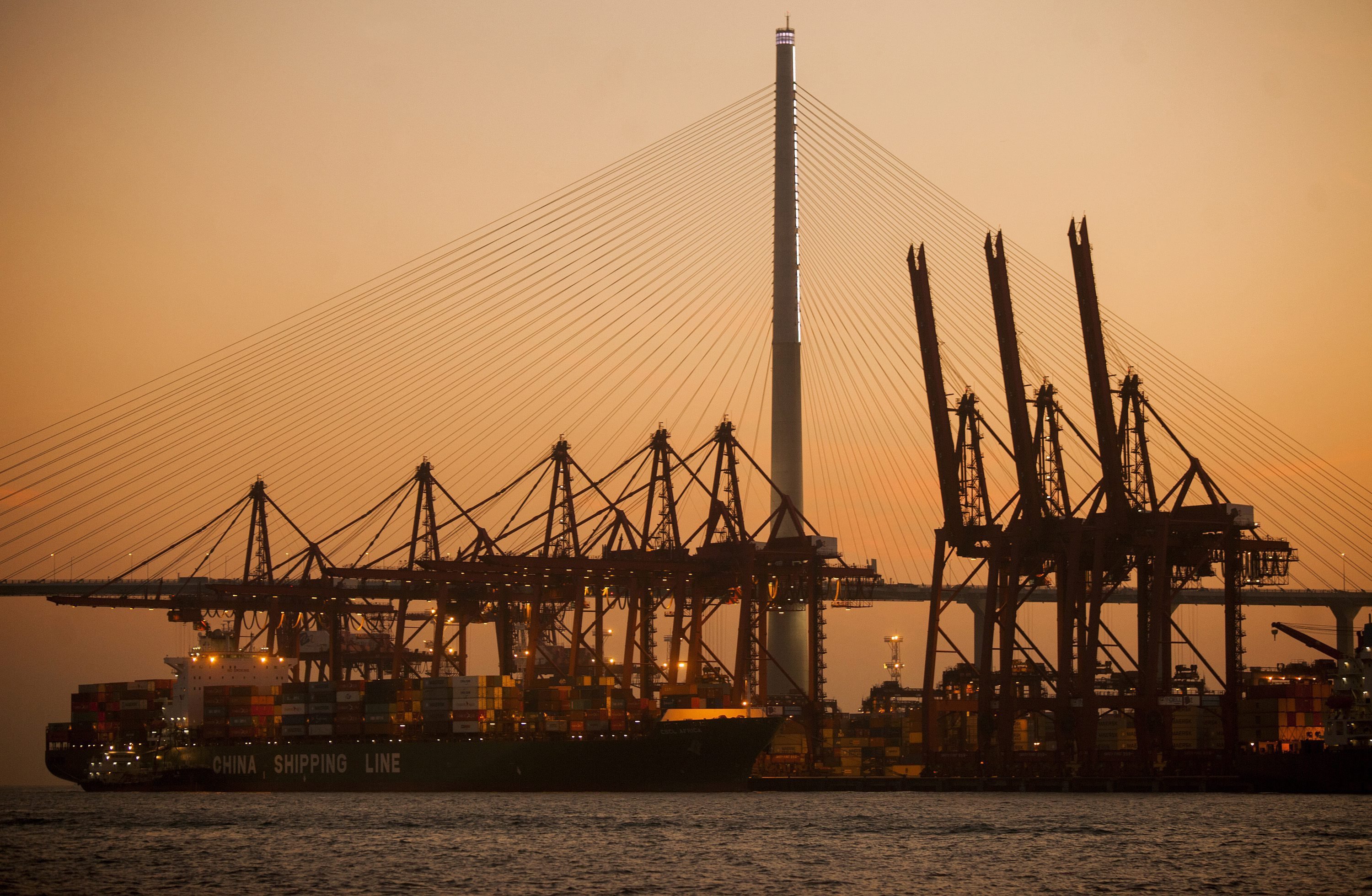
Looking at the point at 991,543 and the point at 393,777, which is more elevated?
the point at 991,543

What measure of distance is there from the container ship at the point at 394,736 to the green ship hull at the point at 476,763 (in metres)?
0.07

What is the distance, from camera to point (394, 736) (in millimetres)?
77250

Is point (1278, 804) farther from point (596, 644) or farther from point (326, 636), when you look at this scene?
point (326, 636)

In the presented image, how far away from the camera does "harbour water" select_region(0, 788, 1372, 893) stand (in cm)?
4369

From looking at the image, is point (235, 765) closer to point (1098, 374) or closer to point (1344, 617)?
point (1098, 374)

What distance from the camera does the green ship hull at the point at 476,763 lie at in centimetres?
7162

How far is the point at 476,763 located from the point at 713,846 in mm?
25650

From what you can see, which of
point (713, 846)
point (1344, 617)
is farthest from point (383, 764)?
point (1344, 617)

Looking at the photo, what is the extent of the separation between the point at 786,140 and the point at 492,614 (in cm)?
3237

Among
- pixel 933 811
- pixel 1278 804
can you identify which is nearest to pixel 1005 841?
pixel 933 811

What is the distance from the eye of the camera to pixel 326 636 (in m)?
117

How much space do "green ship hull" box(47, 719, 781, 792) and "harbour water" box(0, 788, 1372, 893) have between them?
1.50m

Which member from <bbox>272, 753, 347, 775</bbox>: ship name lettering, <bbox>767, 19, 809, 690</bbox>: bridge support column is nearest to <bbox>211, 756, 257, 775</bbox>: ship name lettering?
<bbox>272, 753, 347, 775</bbox>: ship name lettering

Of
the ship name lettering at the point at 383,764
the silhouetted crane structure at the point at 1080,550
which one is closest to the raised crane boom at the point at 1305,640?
the silhouetted crane structure at the point at 1080,550
